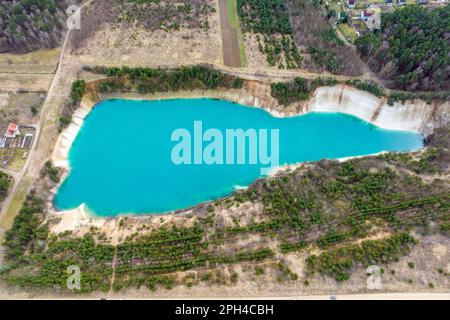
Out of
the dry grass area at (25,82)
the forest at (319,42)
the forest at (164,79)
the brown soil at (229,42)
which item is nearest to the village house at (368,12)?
the forest at (319,42)

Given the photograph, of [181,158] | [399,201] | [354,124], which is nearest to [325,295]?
[399,201]

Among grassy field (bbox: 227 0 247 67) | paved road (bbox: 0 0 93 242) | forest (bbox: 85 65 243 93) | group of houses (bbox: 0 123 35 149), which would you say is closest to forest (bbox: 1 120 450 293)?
paved road (bbox: 0 0 93 242)

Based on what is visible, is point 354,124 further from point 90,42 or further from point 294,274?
point 90,42

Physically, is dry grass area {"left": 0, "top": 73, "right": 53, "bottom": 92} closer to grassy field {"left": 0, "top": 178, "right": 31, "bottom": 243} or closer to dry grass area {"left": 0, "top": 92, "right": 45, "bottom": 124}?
dry grass area {"left": 0, "top": 92, "right": 45, "bottom": 124}

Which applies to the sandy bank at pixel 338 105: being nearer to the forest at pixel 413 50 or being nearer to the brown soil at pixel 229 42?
the forest at pixel 413 50

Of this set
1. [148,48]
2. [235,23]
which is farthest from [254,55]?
[148,48]

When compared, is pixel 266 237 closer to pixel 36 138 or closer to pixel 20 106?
Answer: pixel 36 138
